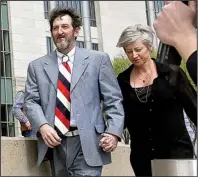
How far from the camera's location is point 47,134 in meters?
2.04

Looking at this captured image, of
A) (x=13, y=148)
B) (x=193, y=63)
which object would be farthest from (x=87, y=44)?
(x=193, y=63)

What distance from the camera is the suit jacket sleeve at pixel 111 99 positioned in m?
2.04

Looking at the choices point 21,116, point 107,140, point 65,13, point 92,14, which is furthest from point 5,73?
point 107,140

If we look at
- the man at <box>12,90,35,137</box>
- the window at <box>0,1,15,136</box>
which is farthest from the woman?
the window at <box>0,1,15,136</box>

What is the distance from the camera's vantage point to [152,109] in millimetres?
1975

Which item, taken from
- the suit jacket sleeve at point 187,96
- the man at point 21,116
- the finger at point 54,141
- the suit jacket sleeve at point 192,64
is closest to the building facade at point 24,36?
the man at point 21,116

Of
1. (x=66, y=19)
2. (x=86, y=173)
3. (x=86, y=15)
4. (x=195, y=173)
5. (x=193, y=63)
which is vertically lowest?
(x=86, y=173)

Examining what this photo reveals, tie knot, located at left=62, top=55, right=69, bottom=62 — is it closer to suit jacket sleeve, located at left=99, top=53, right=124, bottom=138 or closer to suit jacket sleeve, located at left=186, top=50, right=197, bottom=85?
suit jacket sleeve, located at left=99, top=53, right=124, bottom=138

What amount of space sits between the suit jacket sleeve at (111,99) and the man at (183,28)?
125 cm

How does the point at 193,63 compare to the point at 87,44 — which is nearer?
the point at 193,63

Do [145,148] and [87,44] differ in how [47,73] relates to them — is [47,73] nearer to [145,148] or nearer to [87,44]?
[145,148]

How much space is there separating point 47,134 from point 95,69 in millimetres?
374

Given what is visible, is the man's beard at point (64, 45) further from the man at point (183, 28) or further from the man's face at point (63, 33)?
the man at point (183, 28)

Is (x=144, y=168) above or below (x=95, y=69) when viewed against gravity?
below
